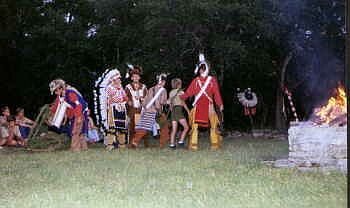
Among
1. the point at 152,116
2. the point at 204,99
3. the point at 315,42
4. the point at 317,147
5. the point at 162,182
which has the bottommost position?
the point at 162,182

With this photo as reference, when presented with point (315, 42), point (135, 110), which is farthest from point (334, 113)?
point (315, 42)

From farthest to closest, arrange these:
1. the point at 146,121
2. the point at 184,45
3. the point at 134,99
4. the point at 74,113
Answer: the point at 184,45, the point at 134,99, the point at 146,121, the point at 74,113

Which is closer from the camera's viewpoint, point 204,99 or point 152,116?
point 204,99

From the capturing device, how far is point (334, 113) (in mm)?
8742

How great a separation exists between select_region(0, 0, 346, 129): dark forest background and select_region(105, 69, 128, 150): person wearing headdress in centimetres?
265

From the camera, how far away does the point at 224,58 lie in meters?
14.5

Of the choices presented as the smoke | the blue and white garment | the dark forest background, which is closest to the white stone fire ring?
the blue and white garment

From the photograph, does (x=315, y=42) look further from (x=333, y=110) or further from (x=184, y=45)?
(x=333, y=110)

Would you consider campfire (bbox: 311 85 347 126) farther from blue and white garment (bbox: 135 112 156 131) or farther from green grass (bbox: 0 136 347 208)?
blue and white garment (bbox: 135 112 156 131)

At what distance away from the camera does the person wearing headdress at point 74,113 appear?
1167cm

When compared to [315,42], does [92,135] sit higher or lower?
lower

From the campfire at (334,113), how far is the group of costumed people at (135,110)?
278 centimetres

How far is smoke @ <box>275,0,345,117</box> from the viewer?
14602 mm

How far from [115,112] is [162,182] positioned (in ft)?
16.1
